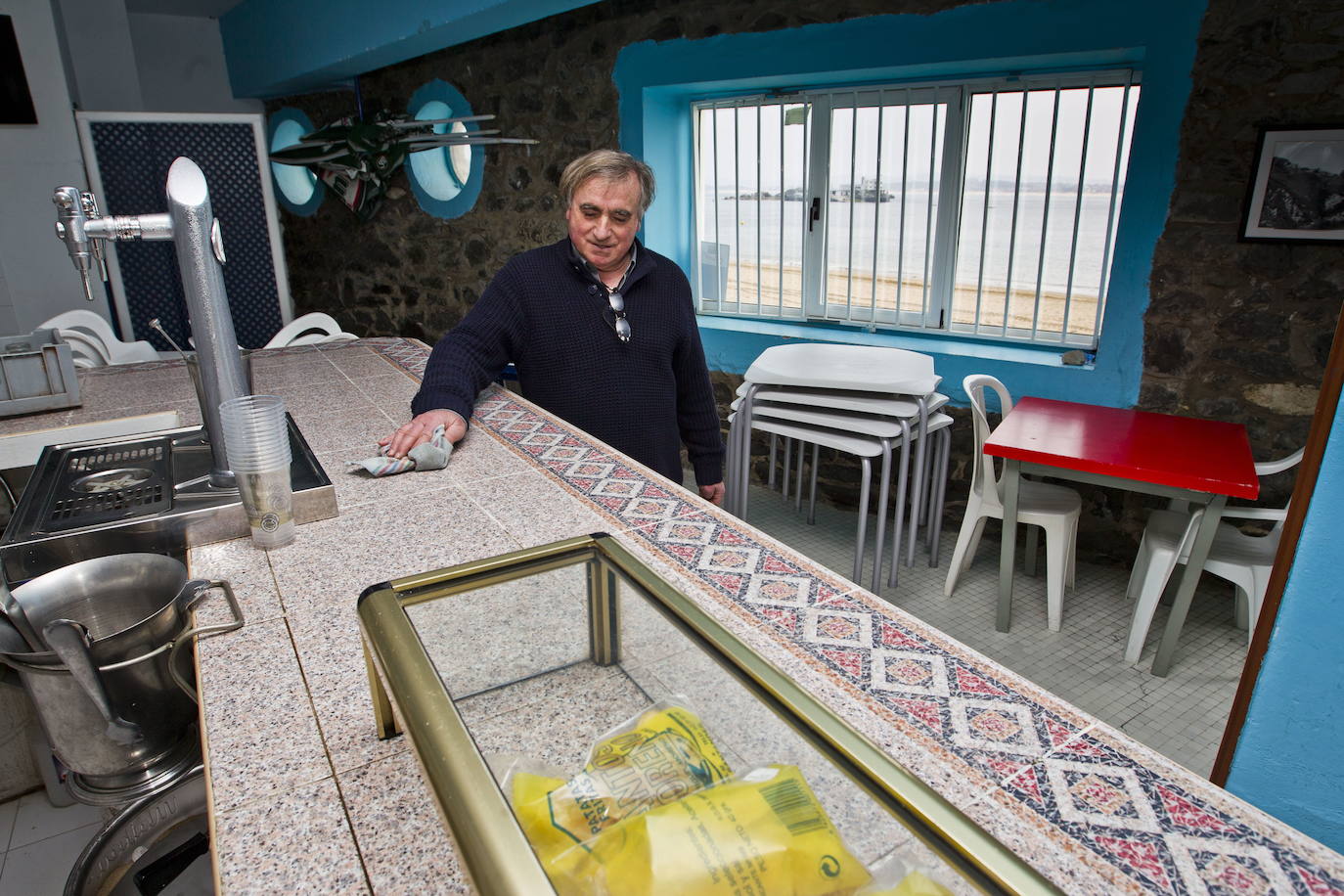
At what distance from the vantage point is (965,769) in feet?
2.53

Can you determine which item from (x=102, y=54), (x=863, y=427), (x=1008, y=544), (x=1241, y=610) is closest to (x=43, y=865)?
(x=863, y=427)

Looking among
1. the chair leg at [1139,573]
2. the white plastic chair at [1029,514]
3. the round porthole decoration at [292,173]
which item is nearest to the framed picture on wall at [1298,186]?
the white plastic chair at [1029,514]

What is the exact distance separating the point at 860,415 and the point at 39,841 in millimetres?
2706

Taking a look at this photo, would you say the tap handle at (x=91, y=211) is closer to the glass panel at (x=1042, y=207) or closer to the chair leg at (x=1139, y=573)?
the chair leg at (x=1139, y=573)

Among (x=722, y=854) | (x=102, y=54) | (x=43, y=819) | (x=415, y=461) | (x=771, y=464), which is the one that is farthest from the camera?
(x=102, y=54)

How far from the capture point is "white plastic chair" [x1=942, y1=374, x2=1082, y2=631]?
2.81m

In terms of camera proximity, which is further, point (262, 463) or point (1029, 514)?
point (1029, 514)

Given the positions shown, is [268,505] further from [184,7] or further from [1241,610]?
[184,7]

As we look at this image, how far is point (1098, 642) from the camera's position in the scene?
9.04 feet

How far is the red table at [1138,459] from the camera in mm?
2350

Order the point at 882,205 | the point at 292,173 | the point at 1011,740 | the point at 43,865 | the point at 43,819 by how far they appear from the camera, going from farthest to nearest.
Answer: the point at 292,173
the point at 882,205
the point at 43,819
the point at 43,865
the point at 1011,740

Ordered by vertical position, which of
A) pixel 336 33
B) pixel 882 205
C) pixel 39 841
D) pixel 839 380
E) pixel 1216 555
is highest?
pixel 336 33

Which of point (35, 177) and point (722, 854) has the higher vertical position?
point (35, 177)

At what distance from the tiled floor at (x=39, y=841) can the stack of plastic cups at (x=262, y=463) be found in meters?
1.12
